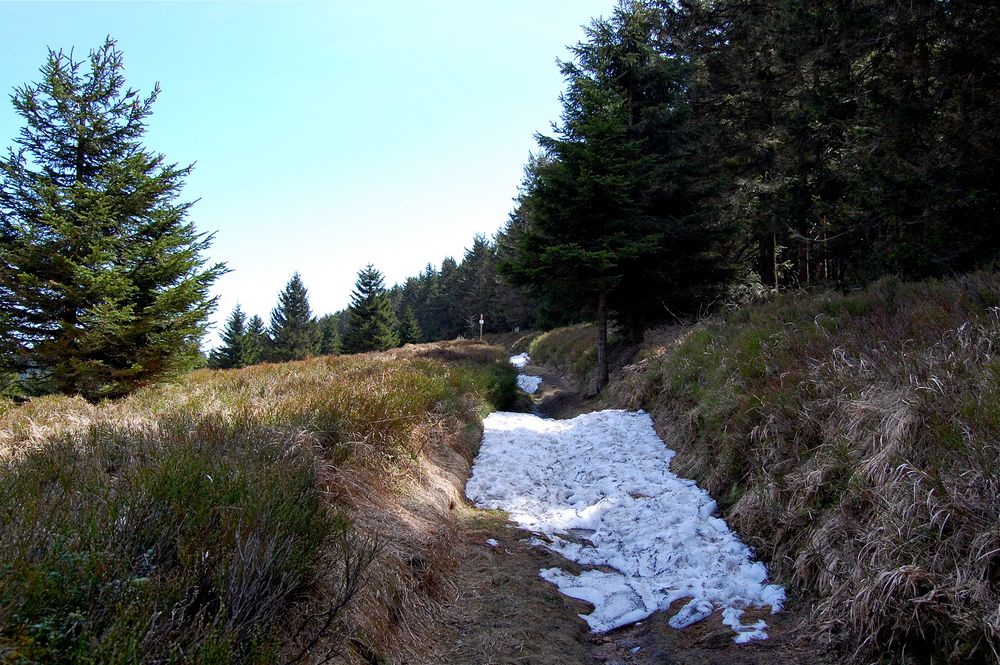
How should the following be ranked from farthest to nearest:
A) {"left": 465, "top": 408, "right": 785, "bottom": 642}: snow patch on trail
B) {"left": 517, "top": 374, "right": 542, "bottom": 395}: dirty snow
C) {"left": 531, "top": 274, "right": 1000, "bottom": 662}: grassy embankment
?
{"left": 517, "top": 374, "right": 542, "bottom": 395}: dirty snow, {"left": 465, "top": 408, "right": 785, "bottom": 642}: snow patch on trail, {"left": 531, "top": 274, "right": 1000, "bottom": 662}: grassy embankment

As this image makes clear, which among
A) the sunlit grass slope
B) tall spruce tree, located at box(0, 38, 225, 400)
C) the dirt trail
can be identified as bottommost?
the dirt trail

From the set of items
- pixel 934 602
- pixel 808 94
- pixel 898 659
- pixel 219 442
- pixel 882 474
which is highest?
pixel 808 94

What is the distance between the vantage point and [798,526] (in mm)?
3875

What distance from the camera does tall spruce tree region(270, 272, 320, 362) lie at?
149ft

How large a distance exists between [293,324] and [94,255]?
3735 centimetres

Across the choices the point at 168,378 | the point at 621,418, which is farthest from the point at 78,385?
the point at 621,418

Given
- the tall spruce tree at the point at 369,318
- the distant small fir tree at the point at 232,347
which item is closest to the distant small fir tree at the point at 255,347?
the distant small fir tree at the point at 232,347

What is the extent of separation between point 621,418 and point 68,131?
47.8 ft

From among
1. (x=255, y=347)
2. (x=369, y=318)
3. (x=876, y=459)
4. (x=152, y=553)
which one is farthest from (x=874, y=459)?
(x=255, y=347)

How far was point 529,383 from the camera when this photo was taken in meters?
20.0

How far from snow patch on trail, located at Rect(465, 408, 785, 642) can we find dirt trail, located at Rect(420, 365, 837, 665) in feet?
0.37

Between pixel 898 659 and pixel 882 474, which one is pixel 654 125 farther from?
pixel 898 659

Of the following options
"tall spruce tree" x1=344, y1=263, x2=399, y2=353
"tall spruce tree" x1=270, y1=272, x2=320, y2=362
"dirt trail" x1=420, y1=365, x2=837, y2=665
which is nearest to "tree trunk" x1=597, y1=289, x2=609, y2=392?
"dirt trail" x1=420, y1=365, x2=837, y2=665

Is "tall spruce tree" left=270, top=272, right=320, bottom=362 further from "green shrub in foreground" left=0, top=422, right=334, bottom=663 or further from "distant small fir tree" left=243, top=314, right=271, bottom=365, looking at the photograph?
"green shrub in foreground" left=0, top=422, right=334, bottom=663
